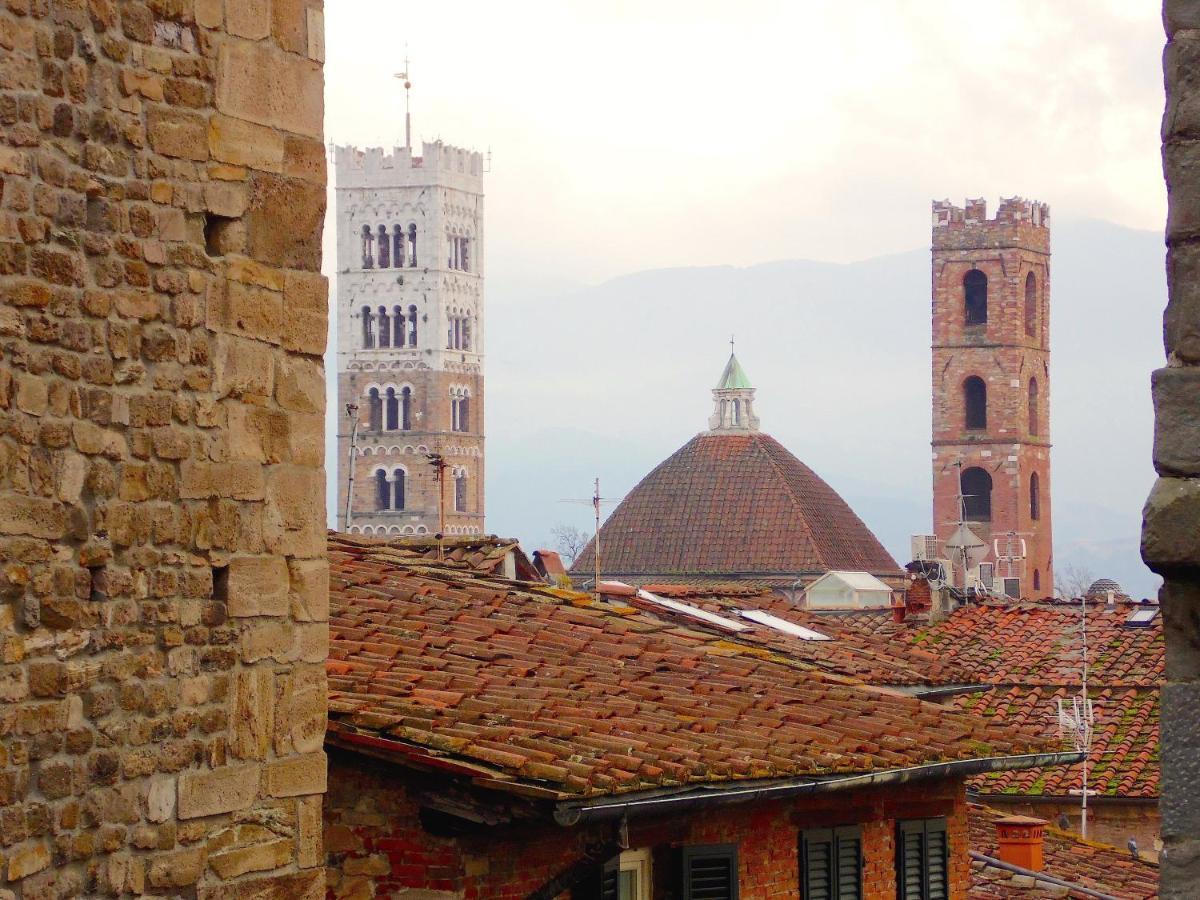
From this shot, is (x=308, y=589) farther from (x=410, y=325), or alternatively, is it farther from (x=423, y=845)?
(x=410, y=325)

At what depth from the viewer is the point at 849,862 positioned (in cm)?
1277

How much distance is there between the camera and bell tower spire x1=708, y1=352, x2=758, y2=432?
3236 inches

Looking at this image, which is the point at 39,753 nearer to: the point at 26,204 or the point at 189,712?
the point at 189,712

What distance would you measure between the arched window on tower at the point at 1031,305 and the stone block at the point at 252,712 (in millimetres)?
91839

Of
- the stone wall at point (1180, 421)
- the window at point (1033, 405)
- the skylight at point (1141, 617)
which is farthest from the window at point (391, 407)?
the stone wall at point (1180, 421)

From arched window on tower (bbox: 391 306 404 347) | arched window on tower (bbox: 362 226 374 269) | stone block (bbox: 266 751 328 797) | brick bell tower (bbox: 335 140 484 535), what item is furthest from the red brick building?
arched window on tower (bbox: 391 306 404 347)

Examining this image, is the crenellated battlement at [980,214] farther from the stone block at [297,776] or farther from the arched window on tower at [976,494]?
the stone block at [297,776]

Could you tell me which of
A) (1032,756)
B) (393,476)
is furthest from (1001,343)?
(1032,756)

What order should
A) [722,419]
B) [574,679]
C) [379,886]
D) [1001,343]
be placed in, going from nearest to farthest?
1. [379,886]
2. [574,679]
3. [722,419]
4. [1001,343]

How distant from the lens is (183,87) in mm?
6172

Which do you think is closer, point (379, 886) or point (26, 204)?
point (26, 204)

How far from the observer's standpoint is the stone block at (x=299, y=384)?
6500 millimetres

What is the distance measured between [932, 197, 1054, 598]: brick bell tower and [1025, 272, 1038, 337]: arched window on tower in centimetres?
9

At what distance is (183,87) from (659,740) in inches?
203
